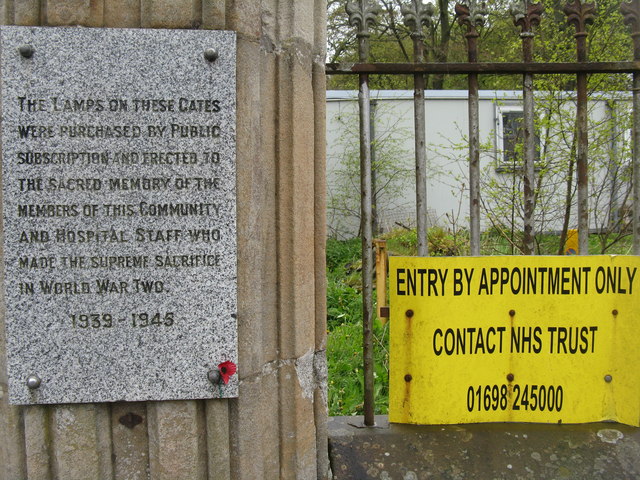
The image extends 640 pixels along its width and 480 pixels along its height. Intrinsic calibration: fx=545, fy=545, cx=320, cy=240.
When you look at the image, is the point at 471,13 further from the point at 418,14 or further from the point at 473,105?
the point at 473,105

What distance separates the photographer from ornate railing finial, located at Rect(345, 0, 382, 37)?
2.32m

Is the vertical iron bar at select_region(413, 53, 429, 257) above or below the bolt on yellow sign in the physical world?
above

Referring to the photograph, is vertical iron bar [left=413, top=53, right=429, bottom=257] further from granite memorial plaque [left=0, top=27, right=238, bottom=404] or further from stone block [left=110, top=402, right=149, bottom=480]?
stone block [left=110, top=402, right=149, bottom=480]

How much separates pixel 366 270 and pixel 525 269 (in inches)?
27.5

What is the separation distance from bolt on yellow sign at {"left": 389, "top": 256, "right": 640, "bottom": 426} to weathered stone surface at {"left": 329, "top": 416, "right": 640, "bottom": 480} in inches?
2.1

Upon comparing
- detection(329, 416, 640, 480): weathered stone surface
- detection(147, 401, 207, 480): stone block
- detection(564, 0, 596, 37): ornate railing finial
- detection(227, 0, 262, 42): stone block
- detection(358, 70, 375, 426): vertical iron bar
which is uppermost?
detection(564, 0, 596, 37): ornate railing finial

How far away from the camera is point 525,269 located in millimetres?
2383

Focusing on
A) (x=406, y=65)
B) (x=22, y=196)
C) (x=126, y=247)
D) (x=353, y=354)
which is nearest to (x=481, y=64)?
(x=406, y=65)

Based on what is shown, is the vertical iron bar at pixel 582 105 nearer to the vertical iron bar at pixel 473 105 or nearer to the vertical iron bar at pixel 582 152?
the vertical iron bar at pixel 582 152

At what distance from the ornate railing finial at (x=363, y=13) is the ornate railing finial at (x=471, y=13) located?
1.16 ft

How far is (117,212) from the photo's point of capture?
1793 millimetres

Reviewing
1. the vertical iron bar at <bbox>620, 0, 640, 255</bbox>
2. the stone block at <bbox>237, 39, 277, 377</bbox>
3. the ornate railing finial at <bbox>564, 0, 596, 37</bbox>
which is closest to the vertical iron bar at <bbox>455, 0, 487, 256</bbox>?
the ornate railing finial at <bbox>564, 0, 596, 37</bbox>

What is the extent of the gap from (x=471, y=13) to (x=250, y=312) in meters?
1.59

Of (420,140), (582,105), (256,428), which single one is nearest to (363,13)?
(420,140)
